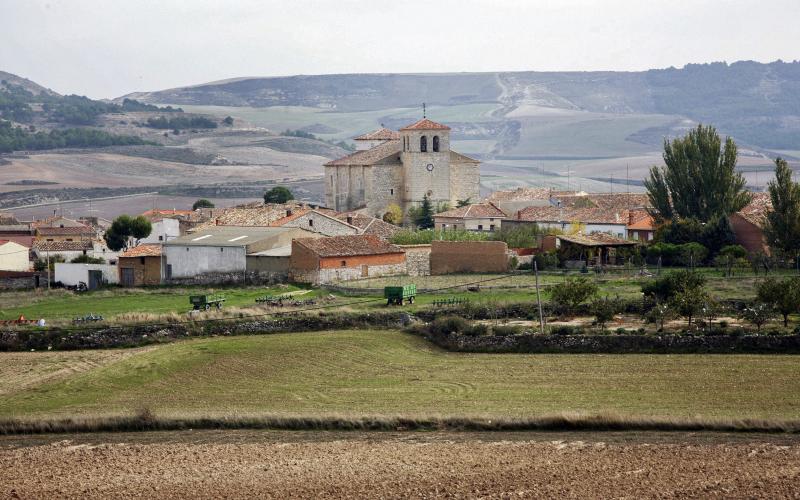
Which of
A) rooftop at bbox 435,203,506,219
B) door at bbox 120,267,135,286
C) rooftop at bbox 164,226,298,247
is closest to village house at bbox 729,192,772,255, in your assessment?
rooftop at bbox 435,203,506,219

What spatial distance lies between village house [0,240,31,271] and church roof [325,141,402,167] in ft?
64.4

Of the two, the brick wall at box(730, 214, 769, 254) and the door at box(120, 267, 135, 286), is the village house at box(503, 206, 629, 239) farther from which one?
the door at box(120, 267, 135, 286)

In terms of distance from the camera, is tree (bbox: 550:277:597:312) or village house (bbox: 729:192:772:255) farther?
village house (bbox: 729:192:772:255)

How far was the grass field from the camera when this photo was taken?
2098 centimetres

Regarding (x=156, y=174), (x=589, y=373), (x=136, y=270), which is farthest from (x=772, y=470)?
(x=156, y=174)

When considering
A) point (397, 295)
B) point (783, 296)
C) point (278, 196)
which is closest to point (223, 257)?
point (397, 295)

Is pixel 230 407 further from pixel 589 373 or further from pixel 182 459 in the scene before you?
pixel 589 373

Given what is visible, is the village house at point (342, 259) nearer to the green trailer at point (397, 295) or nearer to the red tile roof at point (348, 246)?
the red tile roof at point (348, 246)

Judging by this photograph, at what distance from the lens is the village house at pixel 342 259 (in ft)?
125

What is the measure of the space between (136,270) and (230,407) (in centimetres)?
2051

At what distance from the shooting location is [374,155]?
2532 inches

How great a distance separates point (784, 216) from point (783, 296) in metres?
11.7

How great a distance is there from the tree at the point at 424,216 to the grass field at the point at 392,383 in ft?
104

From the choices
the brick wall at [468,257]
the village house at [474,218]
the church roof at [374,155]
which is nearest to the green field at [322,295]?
the brick wall at [468,257]
